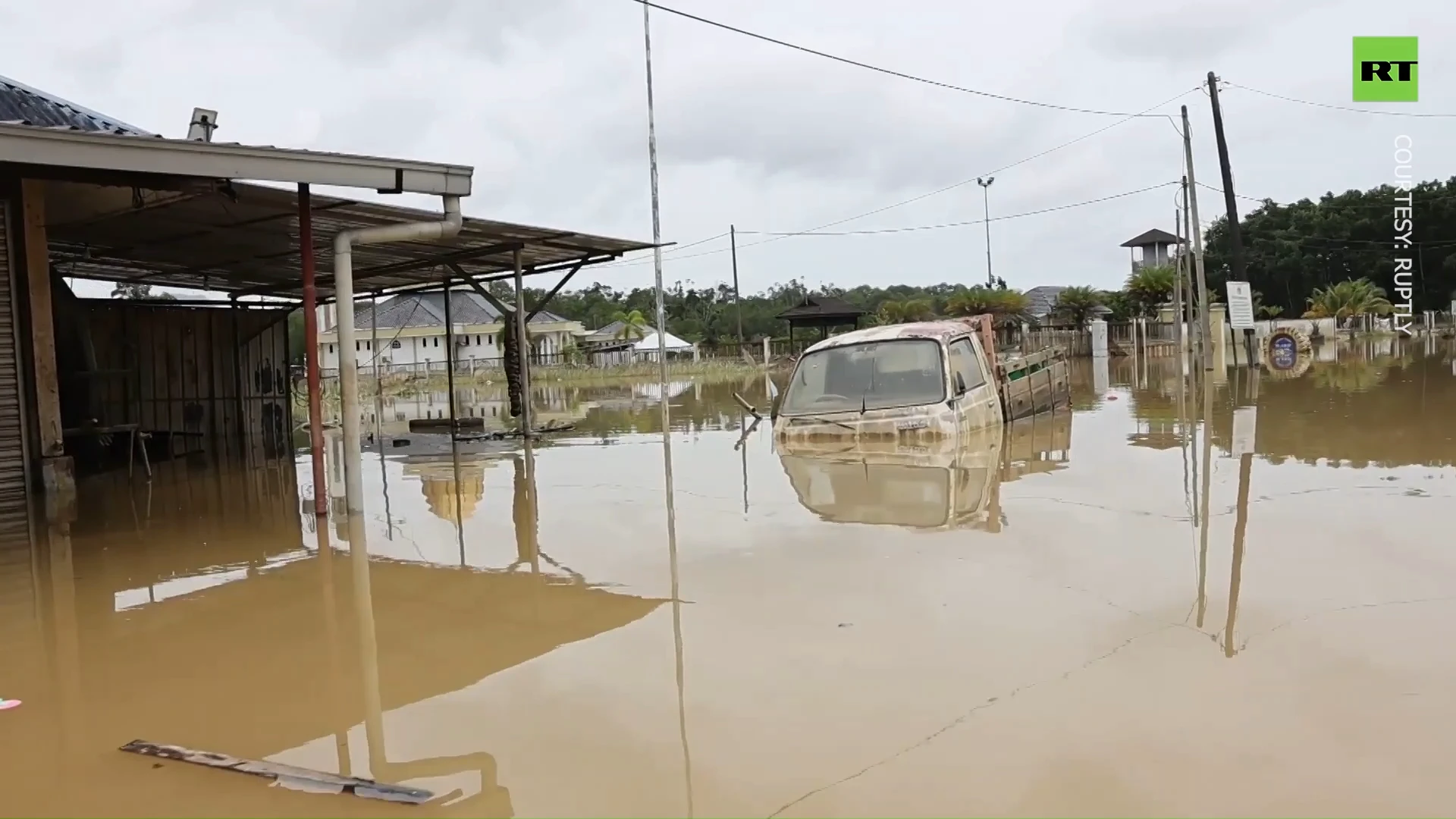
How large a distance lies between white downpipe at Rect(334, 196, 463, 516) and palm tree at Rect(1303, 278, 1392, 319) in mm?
51859

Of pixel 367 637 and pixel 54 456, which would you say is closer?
pixel 367 637

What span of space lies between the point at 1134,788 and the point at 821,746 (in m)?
0.95

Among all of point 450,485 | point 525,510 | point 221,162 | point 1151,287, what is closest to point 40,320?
point 221,162

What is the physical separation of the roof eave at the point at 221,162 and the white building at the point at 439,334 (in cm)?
4352

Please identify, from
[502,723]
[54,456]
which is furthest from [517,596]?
[54,456]

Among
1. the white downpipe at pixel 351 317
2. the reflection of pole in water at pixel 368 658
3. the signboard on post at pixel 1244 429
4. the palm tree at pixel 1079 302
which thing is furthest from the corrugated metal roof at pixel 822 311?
the reflection of pole in water at pixel 368 658

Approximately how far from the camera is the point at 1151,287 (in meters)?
41.4

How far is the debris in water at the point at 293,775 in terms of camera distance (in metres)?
3.17

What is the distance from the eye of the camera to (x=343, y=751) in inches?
141

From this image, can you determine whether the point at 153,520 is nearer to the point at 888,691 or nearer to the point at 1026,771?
the point at 888,691

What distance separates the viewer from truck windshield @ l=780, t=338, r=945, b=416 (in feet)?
38.6

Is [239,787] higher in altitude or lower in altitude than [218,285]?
lower

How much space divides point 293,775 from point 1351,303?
56.7 metres

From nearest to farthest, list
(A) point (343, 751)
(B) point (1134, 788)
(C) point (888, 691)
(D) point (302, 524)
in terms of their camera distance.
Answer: (B) point (1134, 788) → (A) point (343, 751) → (C) point (888, 691) → (D) point (302, 524)
